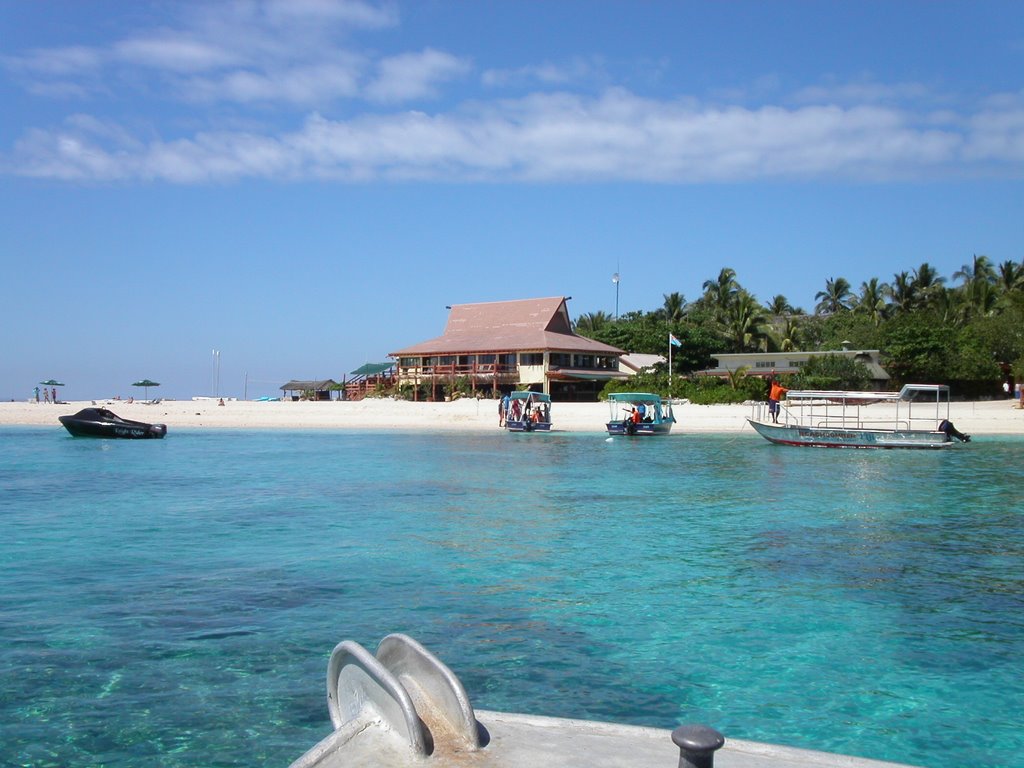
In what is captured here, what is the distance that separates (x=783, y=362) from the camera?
185 ft

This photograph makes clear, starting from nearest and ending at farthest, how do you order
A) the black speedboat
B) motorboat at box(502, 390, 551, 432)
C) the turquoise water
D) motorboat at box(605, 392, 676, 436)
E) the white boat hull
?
1. the turquoise water
2. the white boat hull
3. motorboat at box(605, 392, 676, 436)
4. the black speedboat
5. motorboat at box(502, 390, 551, 432)

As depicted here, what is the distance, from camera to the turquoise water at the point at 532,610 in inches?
250

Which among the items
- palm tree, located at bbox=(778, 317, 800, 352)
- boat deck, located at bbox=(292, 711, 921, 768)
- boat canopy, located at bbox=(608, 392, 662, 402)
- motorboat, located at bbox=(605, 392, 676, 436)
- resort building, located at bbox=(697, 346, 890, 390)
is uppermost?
palm tree, located at bbox=(778, 317, 800, 352)

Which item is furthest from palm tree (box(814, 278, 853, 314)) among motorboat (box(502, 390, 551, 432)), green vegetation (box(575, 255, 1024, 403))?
motorboat (box(502, 390, 551, 432))

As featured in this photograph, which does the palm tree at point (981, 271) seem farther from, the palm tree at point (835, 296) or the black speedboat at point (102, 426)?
the black speedboat at point (102, 426)

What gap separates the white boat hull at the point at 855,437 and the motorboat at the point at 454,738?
98.5 ft

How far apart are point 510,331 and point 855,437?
106 ft

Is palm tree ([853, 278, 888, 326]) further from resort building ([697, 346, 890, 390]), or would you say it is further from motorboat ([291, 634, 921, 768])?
motorboat ([291, 634, 921, 768])

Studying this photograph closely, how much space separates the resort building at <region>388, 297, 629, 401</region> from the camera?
55.9m

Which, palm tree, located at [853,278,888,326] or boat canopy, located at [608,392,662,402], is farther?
palm tree, located at [853,278,888,326]

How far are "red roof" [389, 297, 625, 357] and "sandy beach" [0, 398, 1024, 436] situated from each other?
462 centimetres

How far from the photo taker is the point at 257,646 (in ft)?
25.9

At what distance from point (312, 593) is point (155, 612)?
169 centimetres

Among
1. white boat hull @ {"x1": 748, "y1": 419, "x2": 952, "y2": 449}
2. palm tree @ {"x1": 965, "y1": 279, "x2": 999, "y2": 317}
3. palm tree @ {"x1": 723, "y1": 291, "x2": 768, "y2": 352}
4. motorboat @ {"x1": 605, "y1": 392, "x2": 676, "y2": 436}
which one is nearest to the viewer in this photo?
white boat hull @ {"x1": 748, "y1": 419, "x2": 952, "y2": 449}
